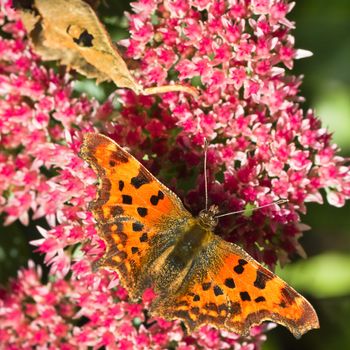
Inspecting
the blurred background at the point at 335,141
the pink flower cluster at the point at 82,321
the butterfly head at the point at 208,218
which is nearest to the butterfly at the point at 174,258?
the butterfly head at the point at 208,218

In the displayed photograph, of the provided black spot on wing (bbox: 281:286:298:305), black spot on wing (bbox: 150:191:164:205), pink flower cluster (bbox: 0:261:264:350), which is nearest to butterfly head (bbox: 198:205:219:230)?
black spot on wing (bbox: 150:191:164:205)

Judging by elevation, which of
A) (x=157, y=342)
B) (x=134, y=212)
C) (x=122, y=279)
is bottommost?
(x=157, y=342)

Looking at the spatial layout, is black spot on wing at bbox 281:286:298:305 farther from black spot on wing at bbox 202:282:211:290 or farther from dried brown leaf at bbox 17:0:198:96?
dried brown leaf at bbox 17:0:198:96

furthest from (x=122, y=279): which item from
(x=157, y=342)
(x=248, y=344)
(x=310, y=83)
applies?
(x=310, y=83)

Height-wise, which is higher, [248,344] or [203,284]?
[203,284]

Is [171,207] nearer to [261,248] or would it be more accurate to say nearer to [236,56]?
[261,248]

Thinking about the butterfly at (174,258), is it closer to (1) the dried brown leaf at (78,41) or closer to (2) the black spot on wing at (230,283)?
(2) the black spot on wing at (230,283)
